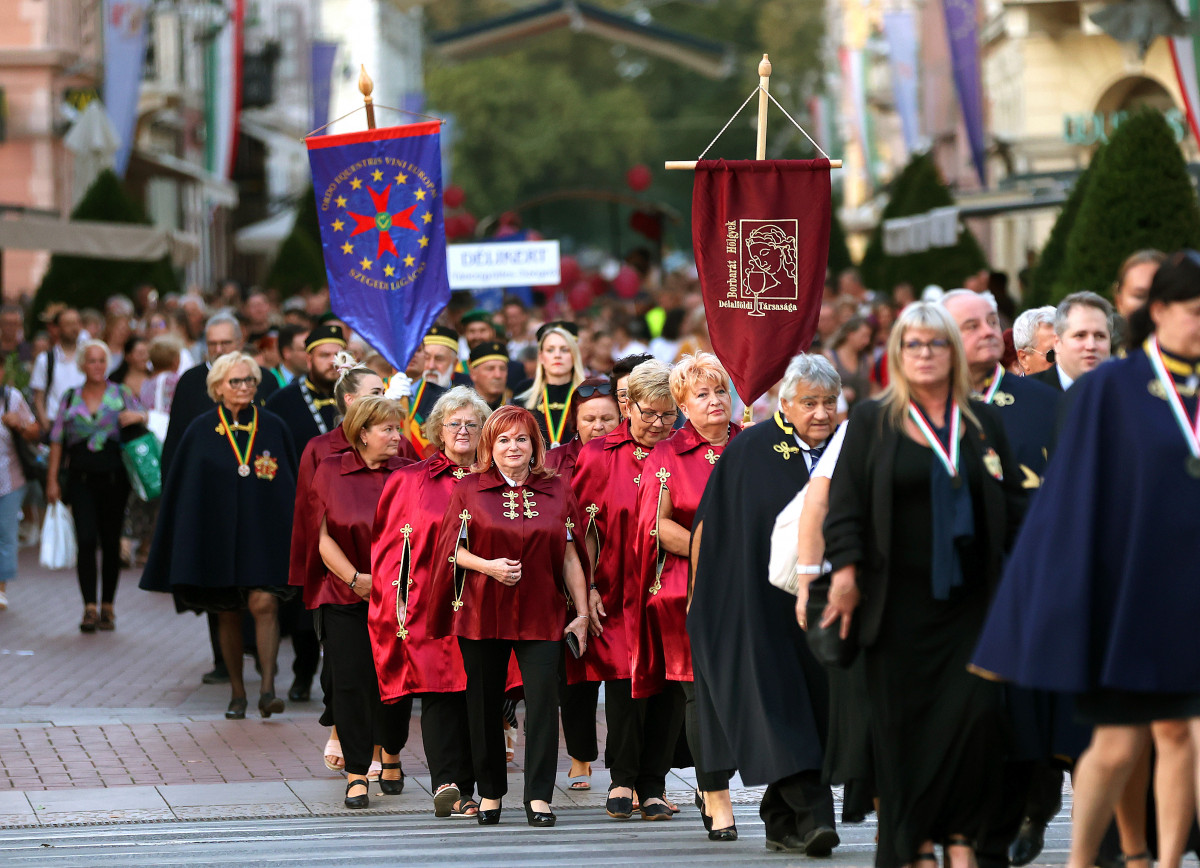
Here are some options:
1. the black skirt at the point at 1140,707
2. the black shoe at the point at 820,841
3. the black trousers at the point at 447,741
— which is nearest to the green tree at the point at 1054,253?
the black trousers at the point at 447,741

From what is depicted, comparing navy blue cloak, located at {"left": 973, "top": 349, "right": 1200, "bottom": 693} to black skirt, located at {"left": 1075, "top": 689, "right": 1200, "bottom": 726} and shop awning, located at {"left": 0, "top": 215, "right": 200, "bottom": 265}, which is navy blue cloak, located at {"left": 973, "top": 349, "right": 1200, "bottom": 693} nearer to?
black skirt, located at {"left": 1075, "top": 689, "right": 1200, "bottom": 726}

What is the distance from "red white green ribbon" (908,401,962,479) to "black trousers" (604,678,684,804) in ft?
8.50

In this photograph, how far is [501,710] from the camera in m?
8.10

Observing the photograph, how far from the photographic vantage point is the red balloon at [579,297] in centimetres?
2730

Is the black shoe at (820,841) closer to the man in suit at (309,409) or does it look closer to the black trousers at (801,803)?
the black trousers at (801,803)

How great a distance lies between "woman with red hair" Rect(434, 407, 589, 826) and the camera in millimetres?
7887

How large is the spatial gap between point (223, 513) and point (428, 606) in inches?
120

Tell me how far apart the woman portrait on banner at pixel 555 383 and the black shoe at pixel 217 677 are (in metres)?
2.47

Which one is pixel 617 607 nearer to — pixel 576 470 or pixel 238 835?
pixel 576 470

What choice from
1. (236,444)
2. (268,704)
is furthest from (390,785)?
(236,444)

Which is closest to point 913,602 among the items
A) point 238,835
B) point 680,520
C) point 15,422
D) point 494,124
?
point 680,520

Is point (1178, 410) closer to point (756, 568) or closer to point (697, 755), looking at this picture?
point (756, 568)

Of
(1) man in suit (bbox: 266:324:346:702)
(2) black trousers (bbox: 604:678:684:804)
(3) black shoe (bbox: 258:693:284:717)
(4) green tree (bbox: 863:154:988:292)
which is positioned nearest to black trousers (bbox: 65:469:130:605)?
(1) man in suit (bbox: 266:324:346:702)

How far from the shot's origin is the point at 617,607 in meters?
8.41
